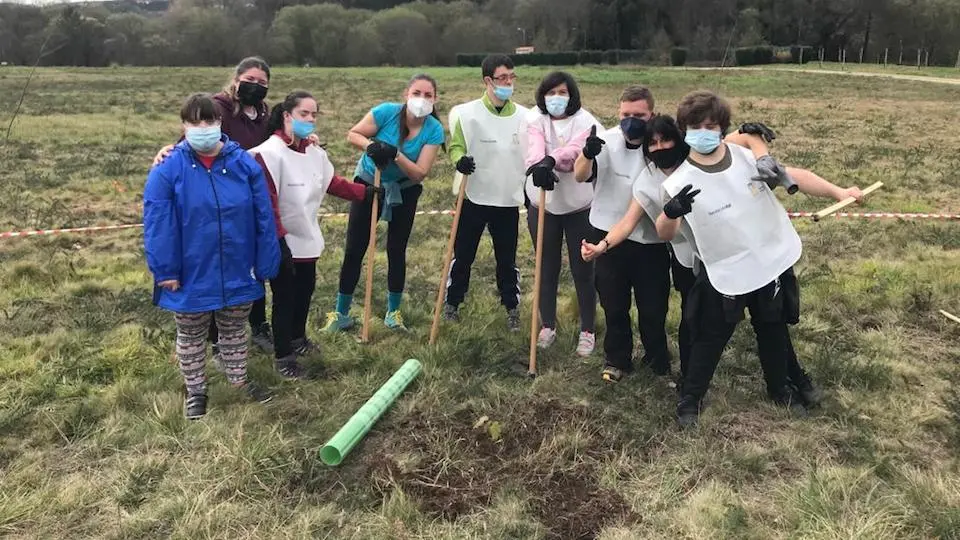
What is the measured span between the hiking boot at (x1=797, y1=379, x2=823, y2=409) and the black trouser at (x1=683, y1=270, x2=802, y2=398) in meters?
0.18

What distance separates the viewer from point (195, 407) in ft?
13.7

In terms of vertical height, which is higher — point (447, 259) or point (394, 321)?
point (447, 259)

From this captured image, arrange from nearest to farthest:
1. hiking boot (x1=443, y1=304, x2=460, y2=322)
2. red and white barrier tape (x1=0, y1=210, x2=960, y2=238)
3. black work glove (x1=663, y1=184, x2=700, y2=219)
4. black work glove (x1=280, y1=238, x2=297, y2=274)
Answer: black work glove (x1=663, y1=184, x2=700, y2=219)
black work glove (x1=280, y1=238, x2=297, y2=274)
hiking boot (x1=443, y1=304, x2=460, y2=322)
red and white barrier tape (x1=0, y1=210, x2=960, y2=238)

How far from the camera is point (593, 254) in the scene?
4.07 m

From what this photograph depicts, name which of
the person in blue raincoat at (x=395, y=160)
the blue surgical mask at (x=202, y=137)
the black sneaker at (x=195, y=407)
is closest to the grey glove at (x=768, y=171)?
the person in blue raincoat at (x=395, y=160)

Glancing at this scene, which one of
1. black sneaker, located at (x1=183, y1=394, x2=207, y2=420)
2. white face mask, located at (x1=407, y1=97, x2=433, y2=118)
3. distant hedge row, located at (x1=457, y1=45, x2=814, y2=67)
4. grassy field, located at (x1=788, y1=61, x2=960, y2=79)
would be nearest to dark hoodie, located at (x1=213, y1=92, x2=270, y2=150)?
white face mask, located at (x1=407, y1=97, x2=433, y2=118)

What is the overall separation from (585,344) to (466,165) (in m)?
1.55

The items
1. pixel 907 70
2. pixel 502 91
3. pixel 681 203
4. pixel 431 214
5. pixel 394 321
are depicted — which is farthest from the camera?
pixel 907 70

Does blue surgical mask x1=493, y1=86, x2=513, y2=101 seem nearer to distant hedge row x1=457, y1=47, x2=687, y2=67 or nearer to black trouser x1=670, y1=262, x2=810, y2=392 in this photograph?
black trouser x1=670, y1=262, x2=810, y2=392

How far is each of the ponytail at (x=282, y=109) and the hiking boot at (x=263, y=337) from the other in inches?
61.4

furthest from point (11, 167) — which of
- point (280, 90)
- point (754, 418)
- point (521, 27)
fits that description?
point (521, 27)

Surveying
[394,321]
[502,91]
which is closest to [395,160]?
[502,91]

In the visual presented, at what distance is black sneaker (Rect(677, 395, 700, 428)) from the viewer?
4113 millimetres

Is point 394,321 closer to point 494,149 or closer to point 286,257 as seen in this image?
point 286,257
